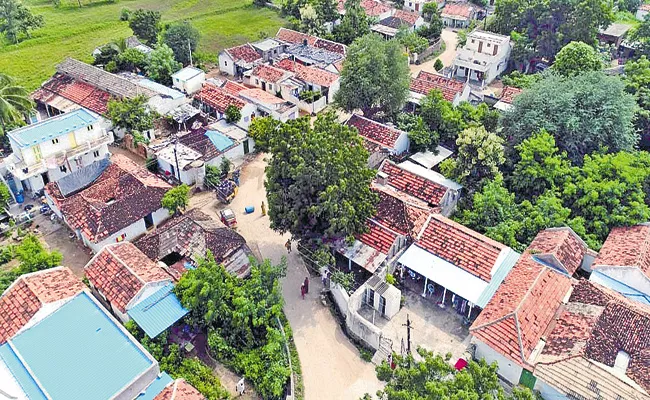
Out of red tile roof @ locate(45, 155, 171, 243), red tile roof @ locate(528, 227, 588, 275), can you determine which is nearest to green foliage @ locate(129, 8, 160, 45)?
red tile roof @ locate(45, 155, 171, 243)

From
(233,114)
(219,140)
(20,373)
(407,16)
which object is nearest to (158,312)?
(20,373)

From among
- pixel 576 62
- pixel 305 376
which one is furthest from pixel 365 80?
pixel 305 376

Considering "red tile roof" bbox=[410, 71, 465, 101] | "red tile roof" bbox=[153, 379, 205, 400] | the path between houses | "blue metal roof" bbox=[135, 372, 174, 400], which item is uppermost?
"red tile roof" bbox=[410, 71, 465, 101]

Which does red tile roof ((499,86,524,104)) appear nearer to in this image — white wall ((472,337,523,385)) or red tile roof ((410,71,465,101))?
red tile roof ((410,71,465,101))

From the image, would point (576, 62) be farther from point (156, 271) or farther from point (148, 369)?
point (148, 369)

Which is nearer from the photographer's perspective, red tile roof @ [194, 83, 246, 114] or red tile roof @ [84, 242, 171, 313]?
red tile roof @ [84, 242, 171, 313]

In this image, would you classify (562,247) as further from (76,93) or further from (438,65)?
(76,93)
